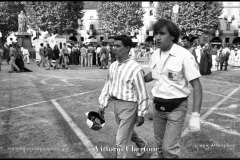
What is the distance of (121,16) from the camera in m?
50.4

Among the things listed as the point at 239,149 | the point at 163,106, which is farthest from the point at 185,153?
the point at 163,106

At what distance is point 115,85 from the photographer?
355cm

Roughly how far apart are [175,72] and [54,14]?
4000cm

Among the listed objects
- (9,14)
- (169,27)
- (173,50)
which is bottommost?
(173,50)

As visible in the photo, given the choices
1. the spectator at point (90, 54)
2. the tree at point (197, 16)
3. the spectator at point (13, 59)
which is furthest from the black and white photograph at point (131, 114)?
the tree at point (197, 16)

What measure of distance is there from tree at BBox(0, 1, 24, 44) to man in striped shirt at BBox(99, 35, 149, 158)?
4438 cm

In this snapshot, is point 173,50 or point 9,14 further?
point 9,14

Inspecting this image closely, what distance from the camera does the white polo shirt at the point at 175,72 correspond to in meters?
3.04

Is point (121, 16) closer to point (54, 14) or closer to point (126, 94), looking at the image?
point (54, 14)

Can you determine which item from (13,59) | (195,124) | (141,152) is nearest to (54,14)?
(13,59)

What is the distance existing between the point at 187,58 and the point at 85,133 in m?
2.92

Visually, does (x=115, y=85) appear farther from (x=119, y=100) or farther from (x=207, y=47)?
(x=207, y=47)

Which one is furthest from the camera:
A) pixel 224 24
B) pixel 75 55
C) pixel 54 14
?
pixel 224 24

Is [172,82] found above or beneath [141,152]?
above
